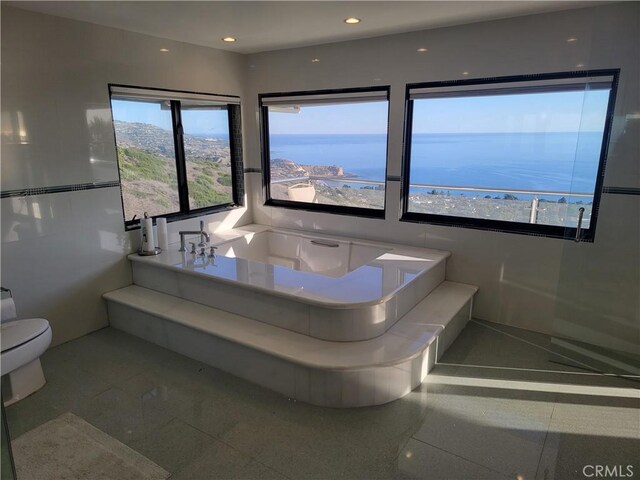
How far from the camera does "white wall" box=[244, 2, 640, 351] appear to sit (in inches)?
108

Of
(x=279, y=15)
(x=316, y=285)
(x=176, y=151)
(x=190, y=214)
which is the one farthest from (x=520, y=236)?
(x=176, y=151)

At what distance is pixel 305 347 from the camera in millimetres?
2551

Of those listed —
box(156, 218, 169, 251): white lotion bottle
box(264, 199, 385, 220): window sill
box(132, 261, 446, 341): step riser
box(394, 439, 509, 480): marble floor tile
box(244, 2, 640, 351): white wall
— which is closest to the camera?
box(394, 439, 509, 480): marble floor tile

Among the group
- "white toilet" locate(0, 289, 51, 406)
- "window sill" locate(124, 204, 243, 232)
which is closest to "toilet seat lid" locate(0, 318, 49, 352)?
"white toilet" locate(0, 289, 51, 406)

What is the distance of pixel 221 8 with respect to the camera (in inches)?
107

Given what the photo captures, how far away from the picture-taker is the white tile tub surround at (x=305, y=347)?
240 cm

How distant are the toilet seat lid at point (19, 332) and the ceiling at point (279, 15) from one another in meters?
1.96

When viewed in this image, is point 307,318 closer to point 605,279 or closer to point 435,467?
point 435,467

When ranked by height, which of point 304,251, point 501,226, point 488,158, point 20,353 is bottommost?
point 20,353

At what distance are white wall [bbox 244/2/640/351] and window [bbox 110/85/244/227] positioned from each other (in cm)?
79

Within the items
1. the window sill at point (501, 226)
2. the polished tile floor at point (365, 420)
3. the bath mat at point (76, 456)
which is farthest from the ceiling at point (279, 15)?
the bath mat at point (76, 456)

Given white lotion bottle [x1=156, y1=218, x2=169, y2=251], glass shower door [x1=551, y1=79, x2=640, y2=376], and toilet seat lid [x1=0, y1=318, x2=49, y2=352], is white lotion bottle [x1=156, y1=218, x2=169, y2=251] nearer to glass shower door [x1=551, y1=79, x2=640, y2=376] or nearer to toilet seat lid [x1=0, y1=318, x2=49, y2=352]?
toilet seat lid [x1=0, y1=318, x2=49, y2=352]

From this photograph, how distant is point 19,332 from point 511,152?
3.59 meters
